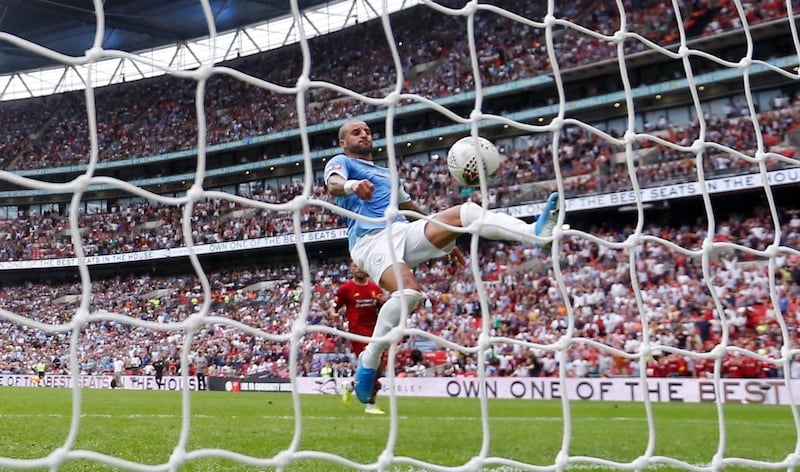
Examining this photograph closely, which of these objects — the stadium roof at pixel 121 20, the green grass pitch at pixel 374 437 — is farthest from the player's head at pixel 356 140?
the stadium roof at pixel 121 20

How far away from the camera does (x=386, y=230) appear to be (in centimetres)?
366

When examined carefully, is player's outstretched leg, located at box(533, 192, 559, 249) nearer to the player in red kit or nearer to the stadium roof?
the player in red kit

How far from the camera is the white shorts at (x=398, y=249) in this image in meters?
4.25

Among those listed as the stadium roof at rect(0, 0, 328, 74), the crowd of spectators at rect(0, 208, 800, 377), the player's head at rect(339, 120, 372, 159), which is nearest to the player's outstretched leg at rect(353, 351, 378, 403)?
the player's head at rect(339, 120, 372, 159)

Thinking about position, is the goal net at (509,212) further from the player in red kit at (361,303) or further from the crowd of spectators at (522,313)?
the player in red kit at (361,303)

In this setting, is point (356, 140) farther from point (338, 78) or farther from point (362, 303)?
point (338, 78)

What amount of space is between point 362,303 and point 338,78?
25.5m

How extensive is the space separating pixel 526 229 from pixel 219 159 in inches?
1280

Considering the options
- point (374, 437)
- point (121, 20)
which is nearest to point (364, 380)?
point (374, 437)

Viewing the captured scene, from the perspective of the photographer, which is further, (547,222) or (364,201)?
(364,201)

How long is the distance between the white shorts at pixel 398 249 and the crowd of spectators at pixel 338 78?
21.0 meters

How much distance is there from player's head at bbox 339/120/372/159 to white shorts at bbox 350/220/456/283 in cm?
49

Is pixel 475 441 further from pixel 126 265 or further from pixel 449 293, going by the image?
pixel 126 265

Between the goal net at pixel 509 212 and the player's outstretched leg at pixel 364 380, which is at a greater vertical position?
the goal net at pixel 509 212
